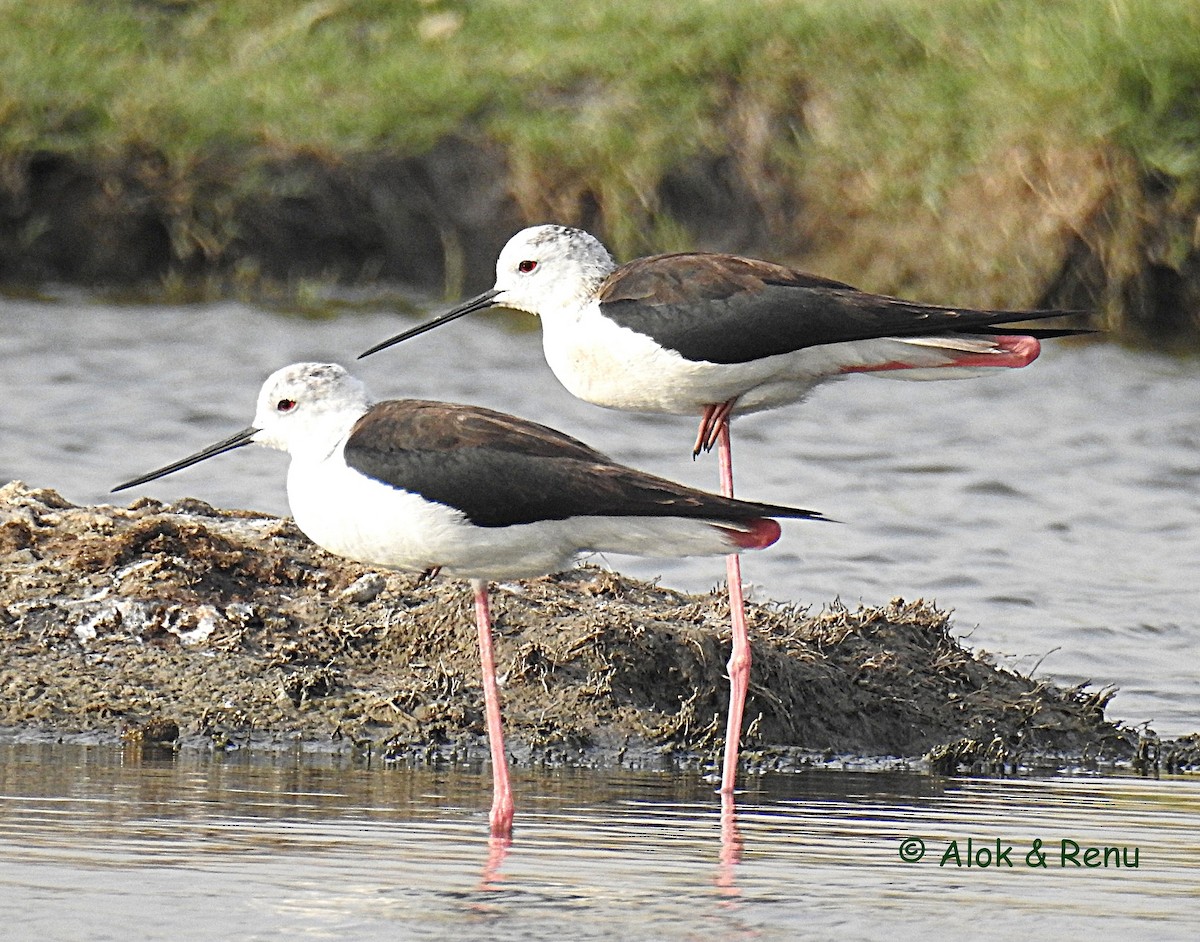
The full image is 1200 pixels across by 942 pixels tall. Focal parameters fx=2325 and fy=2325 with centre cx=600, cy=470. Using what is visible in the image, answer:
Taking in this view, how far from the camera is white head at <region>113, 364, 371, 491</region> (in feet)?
21.0

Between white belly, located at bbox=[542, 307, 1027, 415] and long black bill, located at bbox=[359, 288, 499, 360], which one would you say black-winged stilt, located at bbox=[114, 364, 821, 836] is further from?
long black bill, located at bbox=[359, 288, 499, 360]

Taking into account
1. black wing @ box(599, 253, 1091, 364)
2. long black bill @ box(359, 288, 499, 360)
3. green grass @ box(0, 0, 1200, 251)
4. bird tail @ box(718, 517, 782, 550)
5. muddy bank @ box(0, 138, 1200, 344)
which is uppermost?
green grass @ box(0, 0, 1200, 251)

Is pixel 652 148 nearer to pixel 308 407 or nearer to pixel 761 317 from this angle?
pixel 761 317

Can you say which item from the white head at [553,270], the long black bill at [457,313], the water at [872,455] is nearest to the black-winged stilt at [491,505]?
the white head at [553,270]

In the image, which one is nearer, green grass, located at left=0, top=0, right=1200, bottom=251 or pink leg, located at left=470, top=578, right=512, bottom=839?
pink leg, located at left=470, top=578, right=512, bottom=839

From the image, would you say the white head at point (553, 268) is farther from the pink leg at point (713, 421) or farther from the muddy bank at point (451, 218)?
the muddy bank at point (451, 218)

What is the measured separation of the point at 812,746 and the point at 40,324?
8277mm

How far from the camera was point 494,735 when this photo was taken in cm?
624

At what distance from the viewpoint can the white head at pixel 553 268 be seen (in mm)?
7066

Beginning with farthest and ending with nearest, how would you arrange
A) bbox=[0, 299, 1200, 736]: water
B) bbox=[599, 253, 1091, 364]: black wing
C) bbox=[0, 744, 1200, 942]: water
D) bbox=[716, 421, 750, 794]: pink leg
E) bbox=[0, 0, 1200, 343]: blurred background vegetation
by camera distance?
bbox=[0, 0, 1200, 343]: blurred background vegetation
bbox=[0, 299, 1200, 736]: water
bbox=[599, 253, 1091, 364]: black wing
bbox=[716, 421, 750, 794]: pink leg
bbox=[0, 744, 1200, 942]: water

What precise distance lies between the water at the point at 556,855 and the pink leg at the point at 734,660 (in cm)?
13

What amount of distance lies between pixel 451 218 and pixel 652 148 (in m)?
1.42

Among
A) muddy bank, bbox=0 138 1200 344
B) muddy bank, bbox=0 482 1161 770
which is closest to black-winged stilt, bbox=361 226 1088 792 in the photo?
muddy bank, bbox=0 482 1161 770

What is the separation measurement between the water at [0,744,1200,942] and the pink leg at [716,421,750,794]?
126 mm
